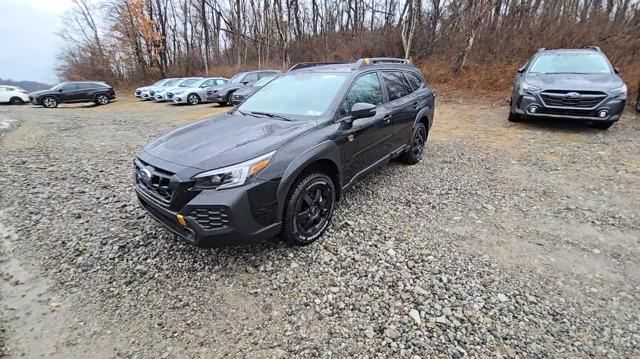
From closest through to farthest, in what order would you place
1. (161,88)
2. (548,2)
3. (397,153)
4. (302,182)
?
(302,182), (397,153), (548,2), (161,88)

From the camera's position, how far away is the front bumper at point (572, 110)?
5.86 m

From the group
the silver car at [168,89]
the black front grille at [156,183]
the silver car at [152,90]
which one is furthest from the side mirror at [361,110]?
the silver car at [152,90]

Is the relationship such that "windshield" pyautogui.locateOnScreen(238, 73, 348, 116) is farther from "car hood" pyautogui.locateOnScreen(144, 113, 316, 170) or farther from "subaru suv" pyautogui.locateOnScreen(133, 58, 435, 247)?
"car hood" pyautogui.locateOnScreen(144, 113, 316, 170)

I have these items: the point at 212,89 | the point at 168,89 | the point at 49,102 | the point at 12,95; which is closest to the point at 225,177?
the point at 212,89

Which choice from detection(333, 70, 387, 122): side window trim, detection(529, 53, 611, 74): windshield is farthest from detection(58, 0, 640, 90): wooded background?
detection(333, 70, 387, 122): side window trim

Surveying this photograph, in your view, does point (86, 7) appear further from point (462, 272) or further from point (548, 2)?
point (462, 272)

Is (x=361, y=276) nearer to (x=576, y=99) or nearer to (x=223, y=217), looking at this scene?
(x=223, y=217)

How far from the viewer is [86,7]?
30.2 metres

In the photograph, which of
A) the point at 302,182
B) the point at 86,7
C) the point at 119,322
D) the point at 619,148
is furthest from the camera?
the point at 86,7

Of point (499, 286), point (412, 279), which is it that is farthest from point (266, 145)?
point (499, 286)

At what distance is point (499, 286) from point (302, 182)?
1801 mm

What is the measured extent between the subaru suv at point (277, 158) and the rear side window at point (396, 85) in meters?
0.03

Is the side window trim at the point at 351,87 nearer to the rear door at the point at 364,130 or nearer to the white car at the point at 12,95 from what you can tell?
the rear door at the point at 364,130

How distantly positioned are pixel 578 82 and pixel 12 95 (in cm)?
2652
